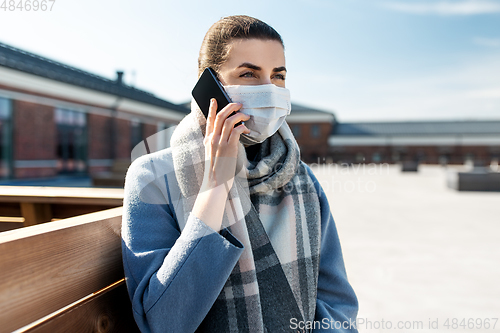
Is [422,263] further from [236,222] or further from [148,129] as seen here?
[148,129]

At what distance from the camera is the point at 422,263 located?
13.5 feet

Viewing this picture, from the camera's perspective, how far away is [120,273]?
1149 mm

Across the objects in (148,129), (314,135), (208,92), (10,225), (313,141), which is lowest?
(10,225)

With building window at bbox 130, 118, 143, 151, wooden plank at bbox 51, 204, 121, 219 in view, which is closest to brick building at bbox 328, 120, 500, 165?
building window at bbox 130, 118, 143, 151

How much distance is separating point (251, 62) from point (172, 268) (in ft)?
2.38

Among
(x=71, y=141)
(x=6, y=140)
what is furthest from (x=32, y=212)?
(x=71, y=141)

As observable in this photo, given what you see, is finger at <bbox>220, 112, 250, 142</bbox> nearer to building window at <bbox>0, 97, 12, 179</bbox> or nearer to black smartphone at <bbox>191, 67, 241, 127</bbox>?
black smartphone at <bbox>191, 67, 241, 127</bbox>

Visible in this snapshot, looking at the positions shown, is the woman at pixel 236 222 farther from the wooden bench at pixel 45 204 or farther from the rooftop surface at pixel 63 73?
the rooftop surface at pixel 63 73

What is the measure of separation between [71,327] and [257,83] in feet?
3.07

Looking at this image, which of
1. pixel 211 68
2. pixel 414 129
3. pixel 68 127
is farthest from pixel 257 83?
pixel 414 129

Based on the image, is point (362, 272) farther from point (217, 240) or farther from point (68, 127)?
point (68, 127)

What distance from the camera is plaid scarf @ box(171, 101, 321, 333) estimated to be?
1.07m

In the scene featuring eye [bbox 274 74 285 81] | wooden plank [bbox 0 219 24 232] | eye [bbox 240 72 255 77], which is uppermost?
eye [bbox 274 74 285 81]

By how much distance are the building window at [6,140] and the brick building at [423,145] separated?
30057 millimetres
